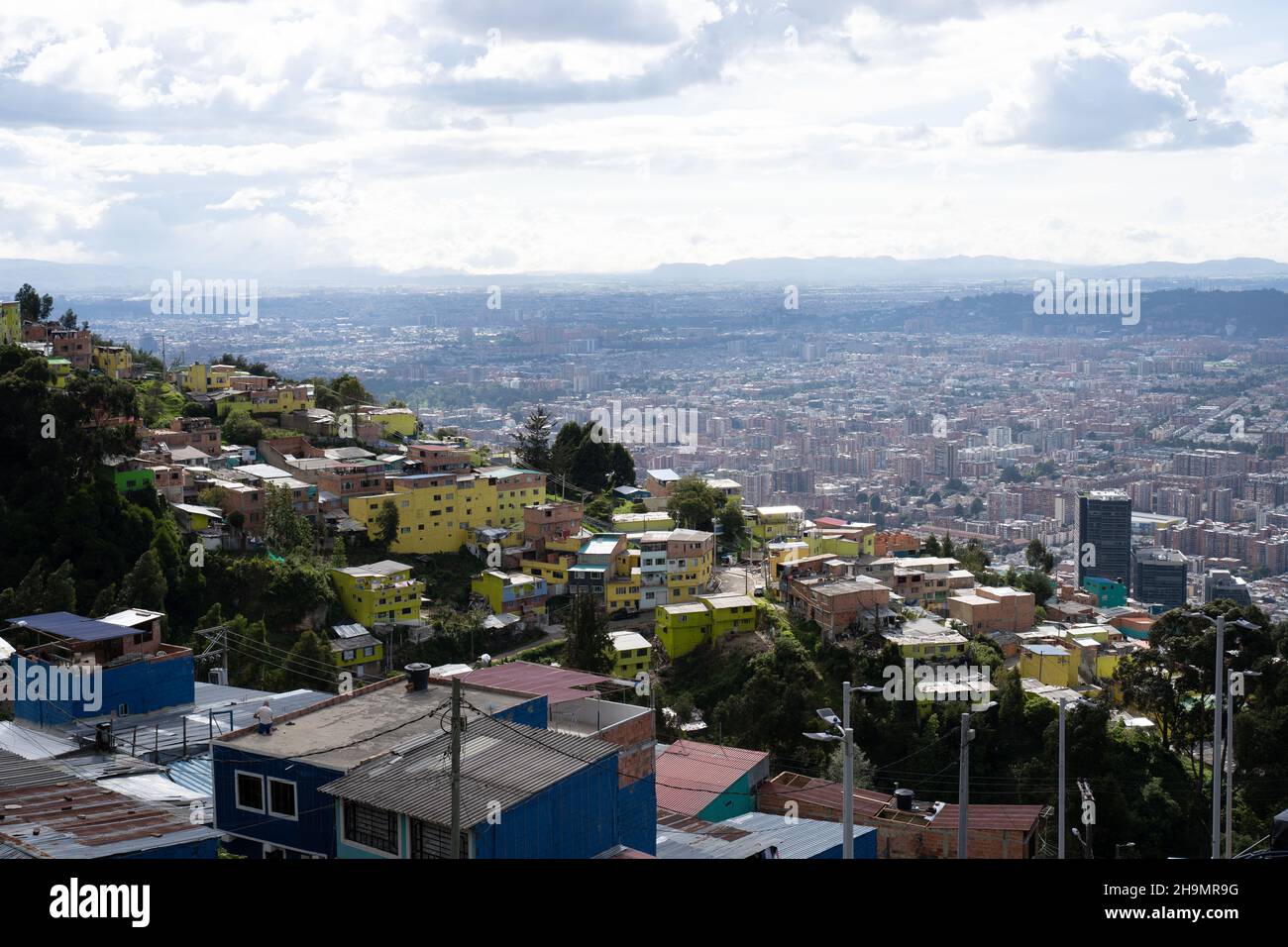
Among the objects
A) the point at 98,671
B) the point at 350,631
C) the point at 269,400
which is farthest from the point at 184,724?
the point at 269,400

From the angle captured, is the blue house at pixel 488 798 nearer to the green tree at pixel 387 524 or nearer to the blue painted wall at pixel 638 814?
the blue painted wall at pixel 638 814

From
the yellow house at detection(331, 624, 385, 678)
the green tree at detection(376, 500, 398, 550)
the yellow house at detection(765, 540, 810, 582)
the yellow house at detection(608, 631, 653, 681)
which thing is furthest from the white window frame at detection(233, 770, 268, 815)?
the yellow house at detection(765, 540, 810, 582)

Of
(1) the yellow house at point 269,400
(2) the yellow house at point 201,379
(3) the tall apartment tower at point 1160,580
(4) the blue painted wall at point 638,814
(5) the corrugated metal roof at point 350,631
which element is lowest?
(3) the tall apartment tower at point 1160,580

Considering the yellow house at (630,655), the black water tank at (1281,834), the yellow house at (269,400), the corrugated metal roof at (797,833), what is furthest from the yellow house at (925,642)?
the black water tank at (1281,834)

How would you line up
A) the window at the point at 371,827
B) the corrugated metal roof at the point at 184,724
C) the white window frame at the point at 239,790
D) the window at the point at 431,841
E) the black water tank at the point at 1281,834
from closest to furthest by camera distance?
the black water tank at the point at 1281,834, the window at the point at 431,841, the window at the point at 371,827, the white window frame at the point at 239,790, the corrugated metal roof at the point at 184,724

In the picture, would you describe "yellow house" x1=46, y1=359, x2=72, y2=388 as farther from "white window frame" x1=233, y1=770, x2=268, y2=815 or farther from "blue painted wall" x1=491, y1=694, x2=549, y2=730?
"white window frame" x1=233, y1=770, x2=268, y2=815
